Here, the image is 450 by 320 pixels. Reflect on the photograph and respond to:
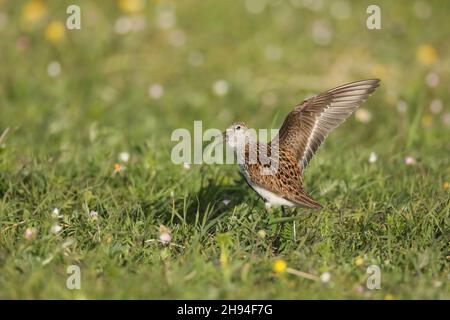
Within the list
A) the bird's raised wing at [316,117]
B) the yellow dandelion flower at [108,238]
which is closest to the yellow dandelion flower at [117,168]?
the yellow dandelion flower at [108,238]

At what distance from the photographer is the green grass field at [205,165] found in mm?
4910

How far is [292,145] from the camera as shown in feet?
19.4

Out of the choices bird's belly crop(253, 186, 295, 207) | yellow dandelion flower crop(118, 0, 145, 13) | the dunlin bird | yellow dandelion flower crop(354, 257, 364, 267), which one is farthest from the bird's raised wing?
yellow dandelion flower crop(118, 0, 145, 13)

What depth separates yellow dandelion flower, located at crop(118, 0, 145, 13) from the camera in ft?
33.7

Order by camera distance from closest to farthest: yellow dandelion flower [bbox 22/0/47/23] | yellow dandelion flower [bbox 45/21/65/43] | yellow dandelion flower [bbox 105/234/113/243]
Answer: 1. yellow dandelion flower [bbox 105/234/113/243]
2. yellow dandelion flower [bbox 45/21/65/43]
3. yellow dandelion flower [bbox 22/0/47/23]

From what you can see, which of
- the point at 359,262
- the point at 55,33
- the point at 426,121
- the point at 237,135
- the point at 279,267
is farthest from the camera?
the point at 55,33

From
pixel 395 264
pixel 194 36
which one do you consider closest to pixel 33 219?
pixel 395 264

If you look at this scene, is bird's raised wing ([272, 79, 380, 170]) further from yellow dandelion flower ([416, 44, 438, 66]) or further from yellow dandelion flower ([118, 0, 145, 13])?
yellow dandelion flower ([118, 0, 145, 13])

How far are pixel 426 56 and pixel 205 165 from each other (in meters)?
4.30

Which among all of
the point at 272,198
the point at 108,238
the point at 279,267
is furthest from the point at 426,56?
the point at 108,238

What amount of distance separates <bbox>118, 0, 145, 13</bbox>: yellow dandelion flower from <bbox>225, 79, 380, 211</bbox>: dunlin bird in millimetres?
4899

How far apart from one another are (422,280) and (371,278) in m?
0.31

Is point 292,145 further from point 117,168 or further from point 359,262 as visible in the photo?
point 117,168
